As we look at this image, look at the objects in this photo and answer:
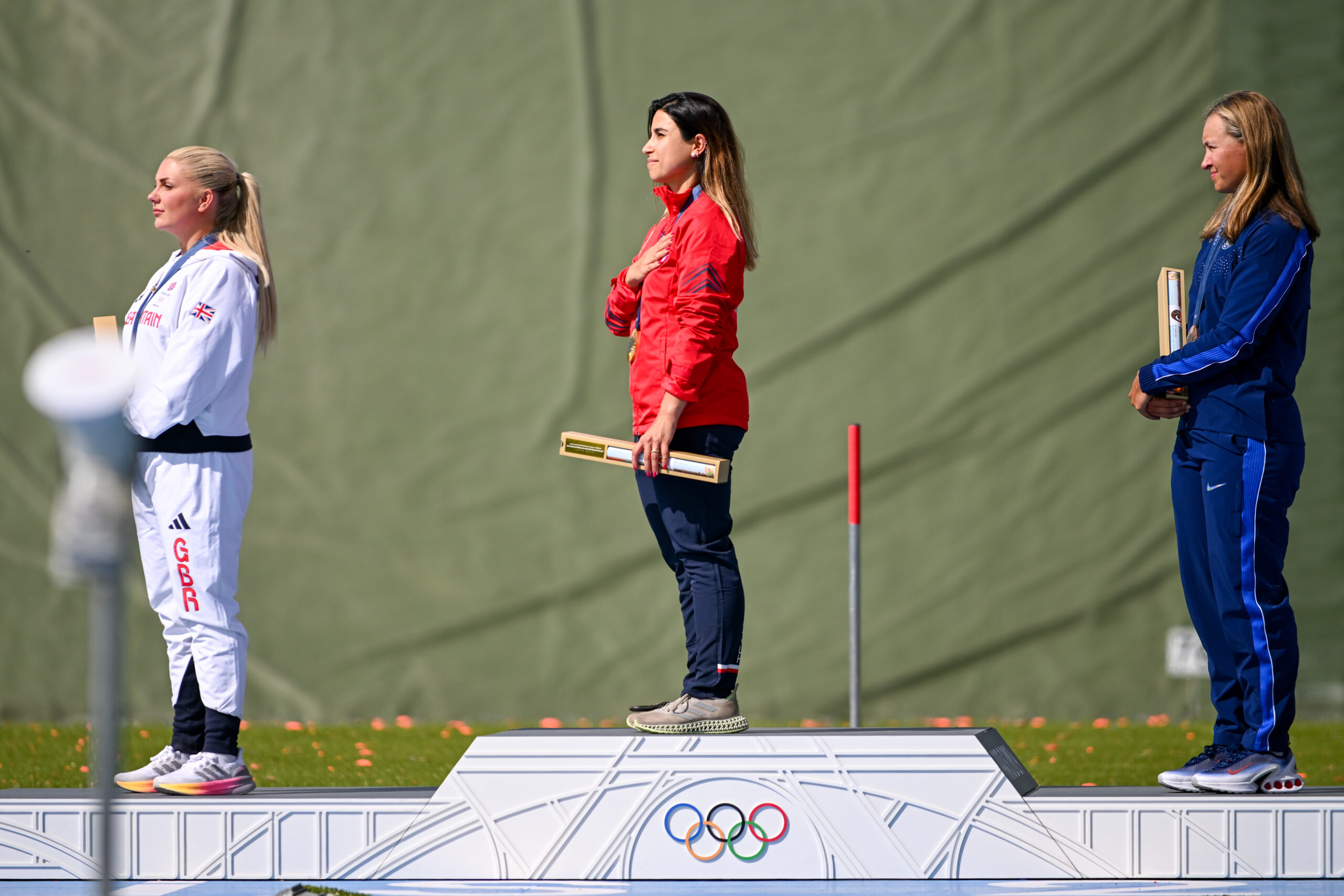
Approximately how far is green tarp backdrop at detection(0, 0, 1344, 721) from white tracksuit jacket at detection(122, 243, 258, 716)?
2.33 meters

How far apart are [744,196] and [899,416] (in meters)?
2.29

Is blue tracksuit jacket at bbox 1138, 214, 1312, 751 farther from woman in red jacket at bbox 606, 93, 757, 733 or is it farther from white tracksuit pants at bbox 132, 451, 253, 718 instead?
white tracksuit pants at bbox 132, 451, 253, 718

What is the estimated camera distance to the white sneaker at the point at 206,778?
274cm

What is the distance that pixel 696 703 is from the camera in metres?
2.88

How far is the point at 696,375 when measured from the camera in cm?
279

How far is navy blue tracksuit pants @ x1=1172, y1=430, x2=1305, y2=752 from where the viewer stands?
2.64m

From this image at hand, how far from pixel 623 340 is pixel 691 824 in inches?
111

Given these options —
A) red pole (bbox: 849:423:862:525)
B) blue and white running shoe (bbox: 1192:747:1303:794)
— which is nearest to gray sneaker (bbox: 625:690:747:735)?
red pole (bbox: 849:423:862:525)

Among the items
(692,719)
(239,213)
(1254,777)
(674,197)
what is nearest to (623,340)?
(674,197)

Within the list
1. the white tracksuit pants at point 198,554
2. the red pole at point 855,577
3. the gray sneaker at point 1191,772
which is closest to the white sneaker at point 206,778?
the white tracksuit pants at point 198,554

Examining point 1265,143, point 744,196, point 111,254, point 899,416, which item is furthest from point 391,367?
point 1265,143

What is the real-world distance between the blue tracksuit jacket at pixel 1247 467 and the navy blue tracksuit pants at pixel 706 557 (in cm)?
96

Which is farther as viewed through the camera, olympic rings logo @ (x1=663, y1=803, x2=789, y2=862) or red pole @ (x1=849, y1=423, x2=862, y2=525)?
red pole @ (x1=849, y1=423, x2=862, y2=525)

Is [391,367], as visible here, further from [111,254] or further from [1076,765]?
[1076,765]
